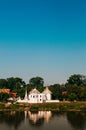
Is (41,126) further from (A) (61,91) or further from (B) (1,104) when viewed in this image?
(A) (61,91)

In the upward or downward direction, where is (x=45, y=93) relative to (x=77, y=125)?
upward

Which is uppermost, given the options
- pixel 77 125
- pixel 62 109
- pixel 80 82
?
pixel 80 82

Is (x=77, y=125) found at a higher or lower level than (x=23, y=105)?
lower

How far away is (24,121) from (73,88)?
40.2 meters

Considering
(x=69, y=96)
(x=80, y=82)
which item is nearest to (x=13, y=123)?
(x=69, y=96)

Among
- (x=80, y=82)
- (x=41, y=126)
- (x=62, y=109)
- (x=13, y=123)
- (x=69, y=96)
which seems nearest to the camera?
(x=41, y=126)

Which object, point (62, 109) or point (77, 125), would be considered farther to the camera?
point (62, 109)

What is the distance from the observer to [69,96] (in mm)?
87312

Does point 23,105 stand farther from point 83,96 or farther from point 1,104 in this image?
point 83,96

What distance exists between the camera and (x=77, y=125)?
4831 centimetres

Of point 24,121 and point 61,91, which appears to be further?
point 61,91

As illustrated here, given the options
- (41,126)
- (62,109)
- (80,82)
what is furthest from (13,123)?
(80,82)

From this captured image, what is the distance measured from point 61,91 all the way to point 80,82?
3684 centimetres

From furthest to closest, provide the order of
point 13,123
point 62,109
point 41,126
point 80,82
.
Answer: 1. point 80,82
2. point 62,109
3. point 13,123
4. point 41,126
